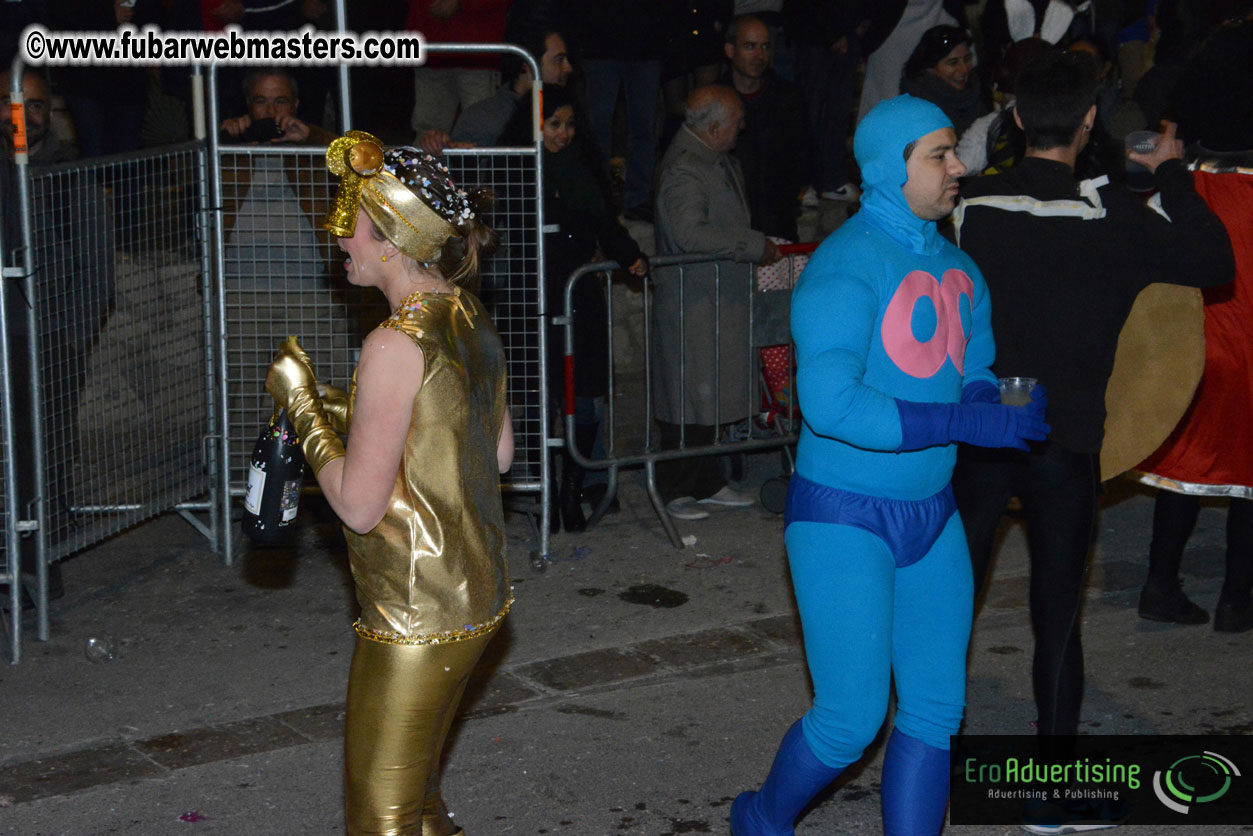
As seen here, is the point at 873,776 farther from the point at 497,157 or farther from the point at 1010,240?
the point at 497,157

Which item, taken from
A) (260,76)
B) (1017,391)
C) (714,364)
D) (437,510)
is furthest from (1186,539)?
(260,76)

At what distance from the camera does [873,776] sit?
491 centimetres

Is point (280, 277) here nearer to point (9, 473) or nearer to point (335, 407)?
point (9, 473)

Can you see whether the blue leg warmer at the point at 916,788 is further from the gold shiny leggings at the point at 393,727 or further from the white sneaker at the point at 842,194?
the white sneaker at the point at 842,194

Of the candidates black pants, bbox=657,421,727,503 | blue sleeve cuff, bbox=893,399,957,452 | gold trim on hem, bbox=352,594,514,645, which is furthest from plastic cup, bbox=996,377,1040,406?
black pants, bbox=657,421,727,503

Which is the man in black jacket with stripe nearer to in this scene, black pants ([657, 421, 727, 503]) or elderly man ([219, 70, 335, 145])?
black pants ([657, 421, 727, 503])

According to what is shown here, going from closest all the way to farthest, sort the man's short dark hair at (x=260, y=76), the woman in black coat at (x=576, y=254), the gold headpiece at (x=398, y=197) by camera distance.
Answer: the gold headpiece at (x=398, y=197)
the woman in black coat at (x=576, y=254)
the man's short dark hair at (x=260, y=76)

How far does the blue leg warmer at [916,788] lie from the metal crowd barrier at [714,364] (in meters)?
3.59

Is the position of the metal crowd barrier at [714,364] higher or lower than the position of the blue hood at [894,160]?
lower

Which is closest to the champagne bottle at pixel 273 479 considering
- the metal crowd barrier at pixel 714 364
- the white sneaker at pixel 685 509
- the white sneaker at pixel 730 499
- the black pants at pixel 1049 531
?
the black pants at pixel 1049 531

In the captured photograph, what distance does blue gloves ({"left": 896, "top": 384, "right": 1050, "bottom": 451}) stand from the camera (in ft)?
11.7

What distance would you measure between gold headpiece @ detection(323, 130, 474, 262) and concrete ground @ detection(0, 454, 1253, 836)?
2071 millimetres

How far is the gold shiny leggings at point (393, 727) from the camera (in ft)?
10.7

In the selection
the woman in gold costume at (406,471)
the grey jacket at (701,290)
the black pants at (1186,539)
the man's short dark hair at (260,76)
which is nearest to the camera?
the woman in gold costume at (406,471)
